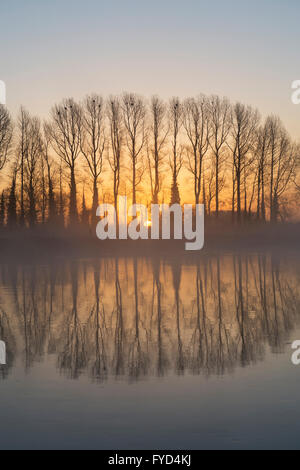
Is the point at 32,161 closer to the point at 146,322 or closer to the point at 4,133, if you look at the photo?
the point at 4,133

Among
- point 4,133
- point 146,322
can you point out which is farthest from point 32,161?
point 146,322

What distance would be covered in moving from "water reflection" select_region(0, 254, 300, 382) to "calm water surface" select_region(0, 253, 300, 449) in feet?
0.10

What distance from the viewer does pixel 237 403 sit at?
20.2 feet

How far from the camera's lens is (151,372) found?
7375 mm

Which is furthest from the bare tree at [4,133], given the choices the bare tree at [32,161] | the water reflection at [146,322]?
the water reflection at [146,322]

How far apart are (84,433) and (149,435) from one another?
62cm

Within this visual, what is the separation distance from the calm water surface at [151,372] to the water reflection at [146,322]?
1.2 inches

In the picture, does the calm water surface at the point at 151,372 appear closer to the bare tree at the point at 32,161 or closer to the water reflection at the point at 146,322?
the water reflection at the point at 146,322

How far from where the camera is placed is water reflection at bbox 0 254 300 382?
7.94m

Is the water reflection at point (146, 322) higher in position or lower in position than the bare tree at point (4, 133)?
lower

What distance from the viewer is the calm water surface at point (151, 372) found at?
17.5 feet

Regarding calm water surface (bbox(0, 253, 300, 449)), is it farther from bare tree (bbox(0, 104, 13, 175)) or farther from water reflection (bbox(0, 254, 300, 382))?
bare tree (bbox(0, 104, 13, 175))

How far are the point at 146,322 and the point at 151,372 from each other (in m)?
3.70
